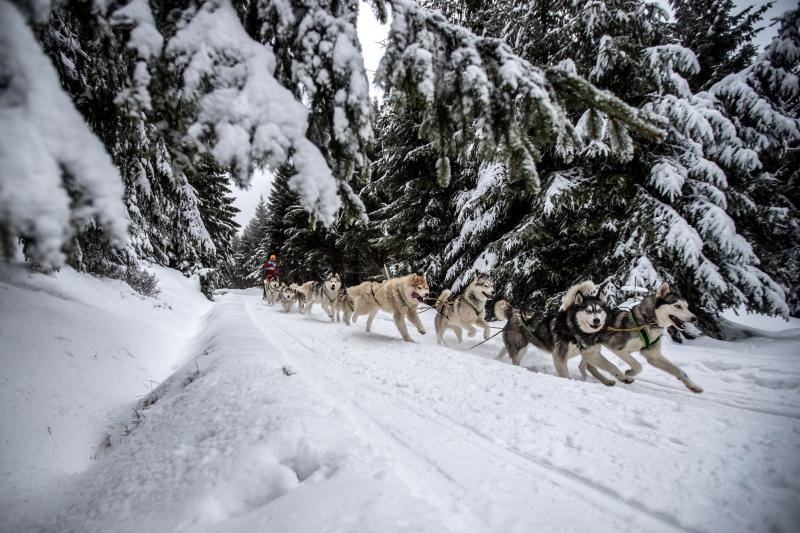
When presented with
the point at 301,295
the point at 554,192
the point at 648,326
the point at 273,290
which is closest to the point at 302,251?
the point at 273,290

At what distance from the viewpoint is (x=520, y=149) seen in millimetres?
1910

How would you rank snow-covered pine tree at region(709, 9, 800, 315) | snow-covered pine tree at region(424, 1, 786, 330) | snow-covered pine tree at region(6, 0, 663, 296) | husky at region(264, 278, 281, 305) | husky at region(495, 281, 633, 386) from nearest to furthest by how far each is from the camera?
snow-covered pine tree at region(6, 0, 663, 296)
husky at region(495, 281, 633, 386)
snow-covered pine tree at region(424, 1, 786, 330)
snow-covered pine tree at region(709, 9, 800, 315)
husky at region(264, 278, 281, 305)

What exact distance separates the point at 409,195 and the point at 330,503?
11.1 meters

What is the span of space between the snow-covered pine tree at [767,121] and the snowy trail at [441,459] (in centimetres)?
498

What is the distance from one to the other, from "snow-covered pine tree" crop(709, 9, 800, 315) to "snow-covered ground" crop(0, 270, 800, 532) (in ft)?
14.6

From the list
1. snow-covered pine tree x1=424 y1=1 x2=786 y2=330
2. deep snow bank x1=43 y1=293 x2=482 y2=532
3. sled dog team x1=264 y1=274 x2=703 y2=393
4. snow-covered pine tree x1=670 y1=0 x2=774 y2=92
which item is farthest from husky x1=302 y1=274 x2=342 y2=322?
snow-covered pine tree x1=670 y1=0 x2=774 y2=92

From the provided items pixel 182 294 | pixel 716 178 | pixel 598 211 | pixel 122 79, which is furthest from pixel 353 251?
pixel 122 79

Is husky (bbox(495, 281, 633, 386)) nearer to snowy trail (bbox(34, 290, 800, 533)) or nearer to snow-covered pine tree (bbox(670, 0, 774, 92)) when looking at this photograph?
snowy trail (bbox(34, 290, 800, 533))

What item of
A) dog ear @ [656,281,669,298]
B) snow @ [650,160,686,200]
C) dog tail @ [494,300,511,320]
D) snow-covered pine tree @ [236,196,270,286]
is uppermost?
snow-covered pine tree @ [236,196,270,286]

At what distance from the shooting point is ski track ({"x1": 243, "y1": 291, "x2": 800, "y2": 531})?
70.7 inches

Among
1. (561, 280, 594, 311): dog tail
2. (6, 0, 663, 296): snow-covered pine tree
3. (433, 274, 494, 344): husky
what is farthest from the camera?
(433, 274, 494, 344): husky

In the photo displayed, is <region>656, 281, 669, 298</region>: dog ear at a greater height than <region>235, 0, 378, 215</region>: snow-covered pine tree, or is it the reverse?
<region>235, 0, 378, 215</region>: snow-covered pine tree

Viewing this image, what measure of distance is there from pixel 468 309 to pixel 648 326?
10.4 feet

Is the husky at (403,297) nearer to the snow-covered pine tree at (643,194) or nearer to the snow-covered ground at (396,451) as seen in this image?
the snow-covered pine tree at (643,194)
